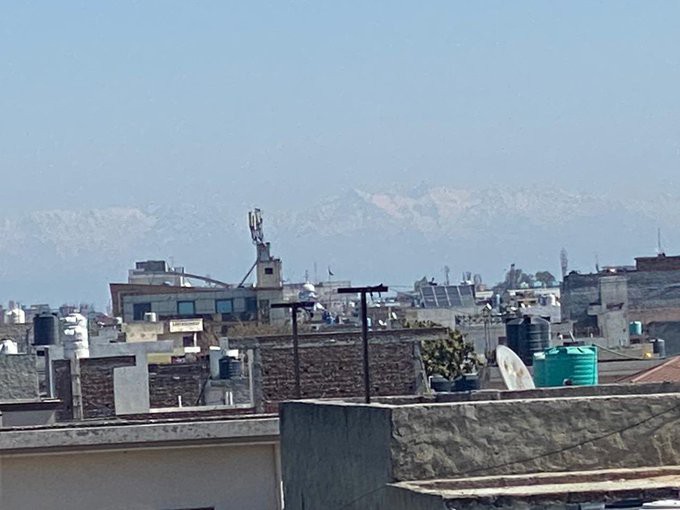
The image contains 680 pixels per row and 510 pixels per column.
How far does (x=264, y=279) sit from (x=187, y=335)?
1399cm

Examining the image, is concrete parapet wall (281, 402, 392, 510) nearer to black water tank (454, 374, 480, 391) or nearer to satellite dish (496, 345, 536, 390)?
satellite dish (496, 345, 536, 390)

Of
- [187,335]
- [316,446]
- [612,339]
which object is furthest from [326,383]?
[187,335]

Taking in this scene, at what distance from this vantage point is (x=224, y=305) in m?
95.1

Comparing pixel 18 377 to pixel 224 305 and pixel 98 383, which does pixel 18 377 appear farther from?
pixel 224 305

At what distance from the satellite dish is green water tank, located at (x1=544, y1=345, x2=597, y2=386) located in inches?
80.0

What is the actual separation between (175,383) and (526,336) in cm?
864

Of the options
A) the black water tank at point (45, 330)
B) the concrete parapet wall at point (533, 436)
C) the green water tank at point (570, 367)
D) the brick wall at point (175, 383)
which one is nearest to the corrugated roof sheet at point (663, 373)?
the green water tank at point (570, 367)

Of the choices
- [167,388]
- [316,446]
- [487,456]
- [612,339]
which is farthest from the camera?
[612,339]

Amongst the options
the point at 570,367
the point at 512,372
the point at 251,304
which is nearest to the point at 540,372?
the point at 570,367

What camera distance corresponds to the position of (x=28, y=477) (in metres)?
19.6

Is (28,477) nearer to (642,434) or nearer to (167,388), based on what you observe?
(642,434)

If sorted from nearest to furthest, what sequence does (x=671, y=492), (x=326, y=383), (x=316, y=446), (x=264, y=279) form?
(x=671, y=492), (x=316, y=446), (x=326, y=383), (x=264, y=279)

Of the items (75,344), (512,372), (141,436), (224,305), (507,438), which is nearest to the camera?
(507,438)

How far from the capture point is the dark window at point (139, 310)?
101000 millimetres
